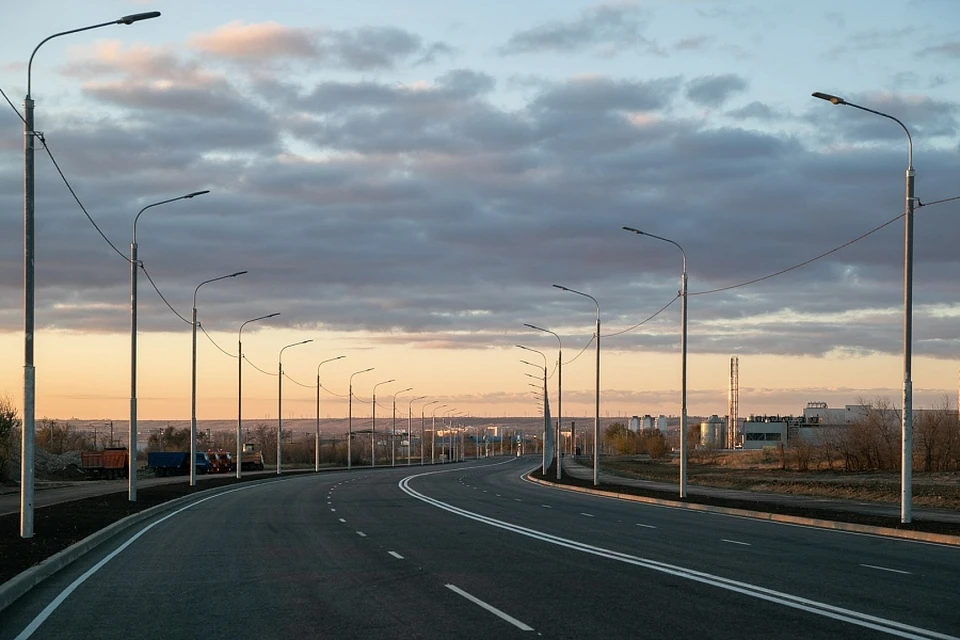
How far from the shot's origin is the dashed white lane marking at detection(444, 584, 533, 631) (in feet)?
37.8

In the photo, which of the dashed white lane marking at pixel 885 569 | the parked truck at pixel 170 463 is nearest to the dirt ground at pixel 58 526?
the dashed white lane marking at pixel 885 569

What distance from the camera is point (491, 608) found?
42.5 feet

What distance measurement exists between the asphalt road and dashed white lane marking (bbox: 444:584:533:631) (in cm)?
2

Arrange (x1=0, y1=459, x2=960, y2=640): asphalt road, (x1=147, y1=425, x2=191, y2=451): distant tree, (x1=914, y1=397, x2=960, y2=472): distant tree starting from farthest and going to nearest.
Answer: (x1=147, y1=425, x2=191, y2=451): distant tree → (x1=914, y1=397, x2=960, y2=472): distant tree → (x1=0, y1=459, x2=960, y2=640): asphalt road

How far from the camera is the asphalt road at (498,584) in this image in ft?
38.3

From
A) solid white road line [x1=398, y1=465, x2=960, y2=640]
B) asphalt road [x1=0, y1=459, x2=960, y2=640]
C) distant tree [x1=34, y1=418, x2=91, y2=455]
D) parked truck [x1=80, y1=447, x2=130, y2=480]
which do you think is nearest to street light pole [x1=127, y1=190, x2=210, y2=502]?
asphalt road [x1=0, y1=459, x2=960, y2=640]

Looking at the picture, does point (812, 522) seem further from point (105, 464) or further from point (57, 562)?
point (105, 464)

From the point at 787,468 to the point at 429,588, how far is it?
86586mm

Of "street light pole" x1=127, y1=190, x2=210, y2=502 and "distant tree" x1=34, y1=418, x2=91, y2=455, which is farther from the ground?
"street light pole" x1=127, y1=190, x2=210, y2=502

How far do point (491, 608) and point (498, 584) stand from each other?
2499 millimetres

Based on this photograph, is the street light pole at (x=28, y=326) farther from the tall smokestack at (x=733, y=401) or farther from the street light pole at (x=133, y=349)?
the tall smokestack at (x=733, y=401)

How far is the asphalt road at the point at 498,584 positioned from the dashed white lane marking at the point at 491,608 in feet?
0.08

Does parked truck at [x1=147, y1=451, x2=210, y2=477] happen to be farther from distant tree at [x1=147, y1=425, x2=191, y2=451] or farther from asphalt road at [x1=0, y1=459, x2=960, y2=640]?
asphalt road at [x1=0, y1=459, x2=960, y2=640]

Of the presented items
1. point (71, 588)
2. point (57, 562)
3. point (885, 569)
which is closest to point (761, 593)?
point (885, 569)
